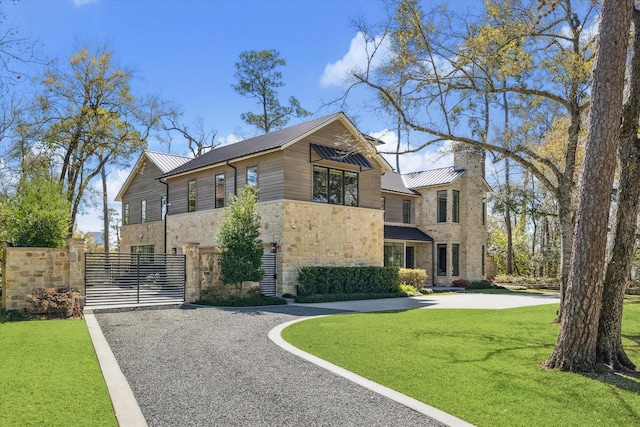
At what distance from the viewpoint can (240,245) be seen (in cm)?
1717

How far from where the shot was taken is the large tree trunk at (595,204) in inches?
282

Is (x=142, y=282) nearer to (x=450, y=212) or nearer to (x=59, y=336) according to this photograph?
(x=59, y=336)

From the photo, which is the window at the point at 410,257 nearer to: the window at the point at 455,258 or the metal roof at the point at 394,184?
the window at the point at 455,258

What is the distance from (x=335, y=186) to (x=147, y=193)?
1367 centimetres

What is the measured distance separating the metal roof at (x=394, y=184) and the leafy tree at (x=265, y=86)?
36.7 ft

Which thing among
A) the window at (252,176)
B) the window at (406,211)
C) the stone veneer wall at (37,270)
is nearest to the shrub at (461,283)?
the window at (406,211)

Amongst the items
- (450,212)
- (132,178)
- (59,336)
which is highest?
(132,178)

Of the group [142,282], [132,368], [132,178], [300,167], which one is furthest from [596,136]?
[132,178]

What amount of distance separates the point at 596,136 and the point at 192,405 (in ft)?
21.9

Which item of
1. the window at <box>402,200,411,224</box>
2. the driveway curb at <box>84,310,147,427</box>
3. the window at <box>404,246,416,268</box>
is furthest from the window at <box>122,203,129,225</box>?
the driveway curb at <box>84,310,147,427</box>

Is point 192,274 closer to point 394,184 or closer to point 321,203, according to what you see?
point 321,203

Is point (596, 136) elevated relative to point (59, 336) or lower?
elevated

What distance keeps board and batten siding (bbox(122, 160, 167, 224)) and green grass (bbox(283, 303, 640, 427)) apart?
18694mm

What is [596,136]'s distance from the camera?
7297 millimetres
